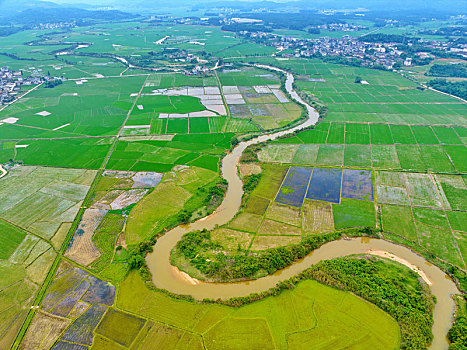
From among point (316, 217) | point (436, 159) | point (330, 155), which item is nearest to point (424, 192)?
point (436, 159)

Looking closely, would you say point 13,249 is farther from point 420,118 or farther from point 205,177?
point 420,118

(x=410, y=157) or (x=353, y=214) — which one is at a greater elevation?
(x=410, y=157)

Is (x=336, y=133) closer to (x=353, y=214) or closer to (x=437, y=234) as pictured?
(x=353, y=214)

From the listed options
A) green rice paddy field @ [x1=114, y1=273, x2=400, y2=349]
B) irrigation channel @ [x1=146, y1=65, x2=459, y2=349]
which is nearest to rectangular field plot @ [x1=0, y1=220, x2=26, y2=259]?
green rice paddy field @ [x1=114, y1=273, x2=400, y2=349]

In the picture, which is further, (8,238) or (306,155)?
(306,155)

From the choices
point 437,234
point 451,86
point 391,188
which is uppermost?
point 451,86

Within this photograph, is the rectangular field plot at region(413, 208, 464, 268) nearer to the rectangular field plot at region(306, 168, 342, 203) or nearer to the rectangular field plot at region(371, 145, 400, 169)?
the rectangular field plot at region(306, 168, 342, 203)

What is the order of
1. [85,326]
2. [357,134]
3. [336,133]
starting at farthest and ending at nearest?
[336,133] → [357,134] → [85,326]

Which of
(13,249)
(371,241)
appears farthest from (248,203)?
(13,249)
